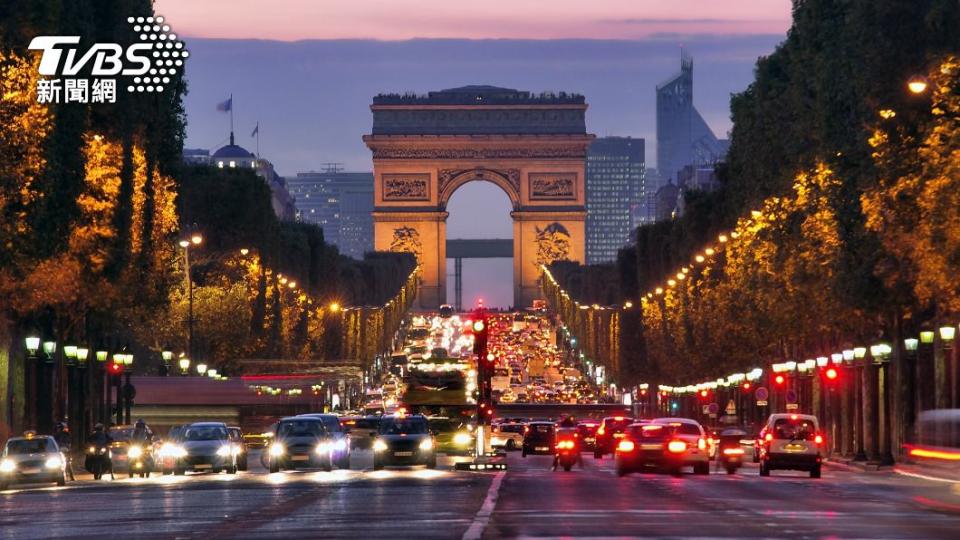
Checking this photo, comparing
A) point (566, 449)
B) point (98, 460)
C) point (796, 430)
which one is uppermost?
point (796, 430)

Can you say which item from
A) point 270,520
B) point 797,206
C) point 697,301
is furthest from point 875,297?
point 697,301

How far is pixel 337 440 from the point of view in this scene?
6272 centimetres

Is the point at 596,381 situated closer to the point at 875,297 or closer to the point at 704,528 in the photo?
the point at 875,297

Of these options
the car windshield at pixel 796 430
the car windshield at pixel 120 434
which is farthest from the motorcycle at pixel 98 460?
the car windshield at pixel 796 430

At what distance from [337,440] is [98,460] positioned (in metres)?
6.56

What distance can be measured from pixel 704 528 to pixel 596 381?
164745 millimetres

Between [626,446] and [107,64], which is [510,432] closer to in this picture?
[107,64]

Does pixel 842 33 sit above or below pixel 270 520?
above

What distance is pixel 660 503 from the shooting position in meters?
37.8

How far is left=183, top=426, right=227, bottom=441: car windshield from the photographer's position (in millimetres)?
61969

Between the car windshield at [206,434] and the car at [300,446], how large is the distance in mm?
1438

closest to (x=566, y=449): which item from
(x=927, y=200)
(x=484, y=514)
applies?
(x=927, y=200)

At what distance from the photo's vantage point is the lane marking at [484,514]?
28.3m

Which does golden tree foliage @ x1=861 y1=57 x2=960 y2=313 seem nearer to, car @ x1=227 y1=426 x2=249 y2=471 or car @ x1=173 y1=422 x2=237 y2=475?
car @ x1=173 y1=422 x2=237 y2=475
